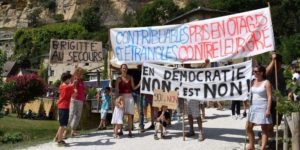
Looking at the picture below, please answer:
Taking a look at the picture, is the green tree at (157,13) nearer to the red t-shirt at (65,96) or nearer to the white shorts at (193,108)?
the red t-shirt at (65,96)

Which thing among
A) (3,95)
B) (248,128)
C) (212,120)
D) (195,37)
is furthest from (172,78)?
(3,95)

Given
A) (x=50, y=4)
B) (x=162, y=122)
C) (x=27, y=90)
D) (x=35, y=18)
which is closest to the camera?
(x=162, y=122)

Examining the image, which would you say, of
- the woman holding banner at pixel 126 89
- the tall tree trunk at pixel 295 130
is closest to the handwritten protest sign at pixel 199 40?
the woman holding banner at pixel 126 89

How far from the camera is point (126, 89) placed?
12.5 m

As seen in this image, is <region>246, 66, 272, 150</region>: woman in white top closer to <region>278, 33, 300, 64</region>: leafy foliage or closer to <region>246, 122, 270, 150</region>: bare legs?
<region>246, 122, 270, 150</region>: bare legs

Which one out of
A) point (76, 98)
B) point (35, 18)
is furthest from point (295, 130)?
point (35, 18)

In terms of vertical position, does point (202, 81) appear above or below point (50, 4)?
below

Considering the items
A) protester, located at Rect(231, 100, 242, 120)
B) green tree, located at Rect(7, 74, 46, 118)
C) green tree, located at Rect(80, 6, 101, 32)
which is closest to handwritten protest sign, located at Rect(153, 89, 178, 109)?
protester, located at Rect(231, 100, 242, 120)

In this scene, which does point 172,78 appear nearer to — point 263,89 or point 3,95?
point 263,89

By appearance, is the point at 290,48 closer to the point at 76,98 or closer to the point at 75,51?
the point at 75,51

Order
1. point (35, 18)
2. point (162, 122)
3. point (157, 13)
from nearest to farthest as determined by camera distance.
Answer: point (162, 122) < point (157, 13) < point (35, 18)

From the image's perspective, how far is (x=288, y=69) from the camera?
25.2ft

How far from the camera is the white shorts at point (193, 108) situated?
11670 millimetres

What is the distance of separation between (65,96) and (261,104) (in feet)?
15.7
